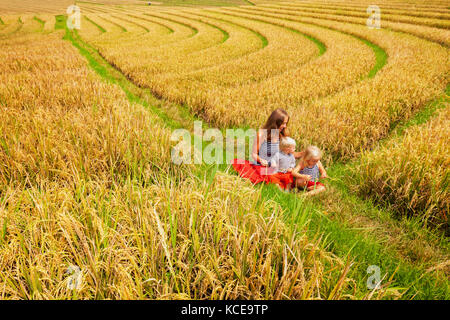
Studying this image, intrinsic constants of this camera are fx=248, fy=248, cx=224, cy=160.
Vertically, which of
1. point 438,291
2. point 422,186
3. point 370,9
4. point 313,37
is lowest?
point 438,291

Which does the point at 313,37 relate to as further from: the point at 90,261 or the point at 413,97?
the point at 90,261

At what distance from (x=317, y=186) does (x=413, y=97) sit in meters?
4.11

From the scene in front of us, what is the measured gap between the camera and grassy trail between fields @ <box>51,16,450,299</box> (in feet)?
5.69

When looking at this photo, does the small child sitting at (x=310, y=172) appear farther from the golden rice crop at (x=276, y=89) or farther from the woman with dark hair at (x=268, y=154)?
the golden rice crop at (x=276, y=89)

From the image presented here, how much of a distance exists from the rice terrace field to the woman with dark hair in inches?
9.9

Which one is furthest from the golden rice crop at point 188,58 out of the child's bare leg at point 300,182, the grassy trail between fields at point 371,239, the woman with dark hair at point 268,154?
the grassy trail between fields at point 371,239

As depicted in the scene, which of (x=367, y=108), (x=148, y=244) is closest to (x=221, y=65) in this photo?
→ (x=367, y=108)

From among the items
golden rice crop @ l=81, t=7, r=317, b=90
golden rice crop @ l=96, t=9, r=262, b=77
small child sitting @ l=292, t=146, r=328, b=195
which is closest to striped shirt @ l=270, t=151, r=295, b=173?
small child sitting @ l=292, t=146, r=328, b=195

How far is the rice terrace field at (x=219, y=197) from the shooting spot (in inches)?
51.4

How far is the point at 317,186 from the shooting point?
2.95 metres

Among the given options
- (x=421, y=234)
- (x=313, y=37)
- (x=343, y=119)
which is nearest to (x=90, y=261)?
(x=421, y=234)

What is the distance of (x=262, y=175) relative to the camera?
3.22 m

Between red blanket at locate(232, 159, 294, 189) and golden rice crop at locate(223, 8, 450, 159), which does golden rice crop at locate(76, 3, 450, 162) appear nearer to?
A: golden rice crop at locate(223, 8, 450, 159)
